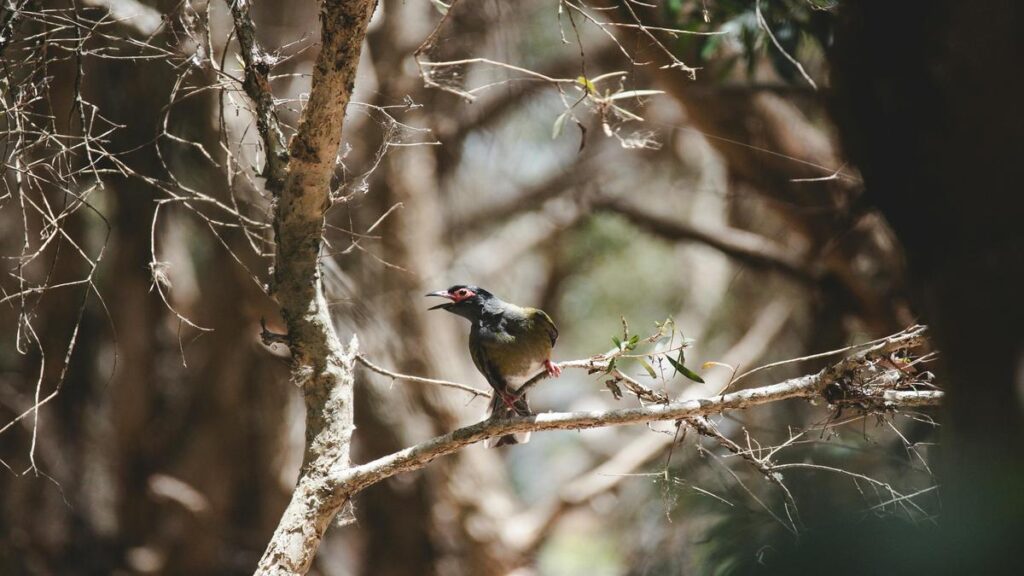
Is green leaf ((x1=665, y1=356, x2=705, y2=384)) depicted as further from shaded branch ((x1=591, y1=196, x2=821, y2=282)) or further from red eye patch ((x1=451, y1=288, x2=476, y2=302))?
shaded branch ((x1=591, y1=196, x2=821, y2=282))

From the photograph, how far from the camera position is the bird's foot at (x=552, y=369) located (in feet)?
10.8

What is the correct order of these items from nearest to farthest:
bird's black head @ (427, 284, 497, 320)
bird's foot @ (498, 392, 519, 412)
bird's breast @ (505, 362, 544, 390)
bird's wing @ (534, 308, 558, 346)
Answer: bird's foot @ (498, 392, 519, 412), bird's breast @ (505, 362, 544, 390), bird's wing @ (534, 308, 558, 346), bird's black head @ (427, 284, 497, 320)

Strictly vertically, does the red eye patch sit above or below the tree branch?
below

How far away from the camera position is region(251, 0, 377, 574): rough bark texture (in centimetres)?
228

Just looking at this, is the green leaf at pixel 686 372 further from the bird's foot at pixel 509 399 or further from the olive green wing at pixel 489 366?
the olive green wing at pixel 489 366

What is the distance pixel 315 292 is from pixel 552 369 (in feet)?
3.95

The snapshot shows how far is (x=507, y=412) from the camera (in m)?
3.28

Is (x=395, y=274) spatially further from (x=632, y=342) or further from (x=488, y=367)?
(x=632, y=342)

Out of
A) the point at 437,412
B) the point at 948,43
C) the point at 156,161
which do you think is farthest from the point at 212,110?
the point at 948,43

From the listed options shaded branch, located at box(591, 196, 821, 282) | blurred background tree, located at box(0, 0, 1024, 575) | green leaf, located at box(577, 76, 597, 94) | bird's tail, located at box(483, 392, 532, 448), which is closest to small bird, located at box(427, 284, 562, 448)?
bird's tail, located at box(483, 392, 532, 448)

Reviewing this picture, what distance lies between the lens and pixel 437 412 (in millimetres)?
6641

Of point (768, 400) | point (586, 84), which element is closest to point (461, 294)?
point (586, 84)

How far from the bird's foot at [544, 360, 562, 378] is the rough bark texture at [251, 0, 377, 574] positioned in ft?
3.30

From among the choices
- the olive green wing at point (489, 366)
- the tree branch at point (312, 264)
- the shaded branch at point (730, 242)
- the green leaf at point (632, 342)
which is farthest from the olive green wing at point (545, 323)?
the shaded branch at point (730, 242)
